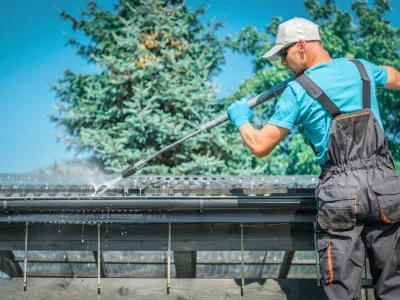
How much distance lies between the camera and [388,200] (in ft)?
7.25

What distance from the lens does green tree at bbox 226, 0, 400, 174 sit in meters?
14.0

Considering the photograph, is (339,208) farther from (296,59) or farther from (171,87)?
(171,87)

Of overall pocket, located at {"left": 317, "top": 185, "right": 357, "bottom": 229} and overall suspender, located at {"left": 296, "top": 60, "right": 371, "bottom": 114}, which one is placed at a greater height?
overall suspender, located at {"left": 296, "top": 60, "right": 371, "bottom": 114}

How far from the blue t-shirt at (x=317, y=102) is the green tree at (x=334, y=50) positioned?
428 inches

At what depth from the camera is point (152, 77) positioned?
12570 millimetres

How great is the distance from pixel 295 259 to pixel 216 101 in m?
9.35

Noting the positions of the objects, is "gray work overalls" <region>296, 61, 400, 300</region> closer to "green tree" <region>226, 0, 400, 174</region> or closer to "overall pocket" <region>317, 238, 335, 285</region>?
"overall pocket" <region>317, 238, 335, 285</region>

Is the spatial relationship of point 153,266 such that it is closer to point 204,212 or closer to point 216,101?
point 204,212

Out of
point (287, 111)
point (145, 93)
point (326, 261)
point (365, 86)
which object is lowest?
point (326, 261)

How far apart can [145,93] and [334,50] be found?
17.8 feet

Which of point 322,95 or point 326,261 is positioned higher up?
point 322,95

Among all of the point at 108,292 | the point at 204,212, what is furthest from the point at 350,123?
the point at 108,292

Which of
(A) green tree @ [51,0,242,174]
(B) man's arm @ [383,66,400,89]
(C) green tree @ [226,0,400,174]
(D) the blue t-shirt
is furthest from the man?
(C) green tree @ [226,0,400,174]

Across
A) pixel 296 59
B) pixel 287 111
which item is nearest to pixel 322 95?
pixel 287 111
